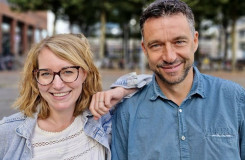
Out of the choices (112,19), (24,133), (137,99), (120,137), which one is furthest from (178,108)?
(112,19)

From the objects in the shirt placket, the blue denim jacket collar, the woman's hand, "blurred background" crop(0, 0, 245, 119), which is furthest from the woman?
"blurred background" crop(0, 0, 245, 119)

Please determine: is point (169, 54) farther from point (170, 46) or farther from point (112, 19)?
point (112, 19)

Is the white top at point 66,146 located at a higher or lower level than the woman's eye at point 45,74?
lower

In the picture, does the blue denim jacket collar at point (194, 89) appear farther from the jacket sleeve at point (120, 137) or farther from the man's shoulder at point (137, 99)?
the jacket sleeve at point (120, 137)

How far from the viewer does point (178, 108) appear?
2.08m

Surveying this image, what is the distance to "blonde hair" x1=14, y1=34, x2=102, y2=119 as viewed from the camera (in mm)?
2113

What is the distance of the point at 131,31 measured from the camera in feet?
114

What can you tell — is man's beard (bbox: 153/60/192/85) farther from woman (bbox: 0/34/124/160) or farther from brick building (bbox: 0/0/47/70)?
brick building (bbox: 0/0/47/70)

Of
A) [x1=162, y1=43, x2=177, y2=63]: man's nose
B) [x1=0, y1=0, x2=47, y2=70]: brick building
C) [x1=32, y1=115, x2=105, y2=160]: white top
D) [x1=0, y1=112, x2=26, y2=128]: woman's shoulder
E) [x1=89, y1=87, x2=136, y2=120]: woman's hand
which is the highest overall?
[x1=0, y1=0, x2=47, y2=70]: brick building

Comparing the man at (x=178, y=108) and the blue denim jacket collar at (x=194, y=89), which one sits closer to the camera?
Answer: the man at (x=178, y=108)

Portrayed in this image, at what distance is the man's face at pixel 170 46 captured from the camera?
202 centimetres

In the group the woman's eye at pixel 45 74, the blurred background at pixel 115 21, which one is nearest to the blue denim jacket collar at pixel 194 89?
the woman's eye at pixel 45 74

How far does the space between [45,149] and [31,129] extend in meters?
0.16

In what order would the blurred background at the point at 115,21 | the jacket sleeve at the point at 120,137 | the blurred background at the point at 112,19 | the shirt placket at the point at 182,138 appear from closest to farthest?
the shirt placket at the point at 182,138, the jacket sleeve at the point at 120,137, the blurred background at the point at 115,21, the blurred background at the point at 112,19
